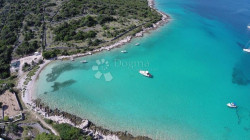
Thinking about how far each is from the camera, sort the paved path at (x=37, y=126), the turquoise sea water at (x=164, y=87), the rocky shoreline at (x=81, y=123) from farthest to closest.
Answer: the turquoise sea water at (x=164, y=87), the rocky shoreline at (x=81, y=123), the paved path at (x=37, y=126)

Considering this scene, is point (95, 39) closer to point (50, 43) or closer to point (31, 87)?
point (50, 43)

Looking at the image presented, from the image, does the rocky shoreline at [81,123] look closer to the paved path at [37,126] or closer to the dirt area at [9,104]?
the paved path at [37,126]

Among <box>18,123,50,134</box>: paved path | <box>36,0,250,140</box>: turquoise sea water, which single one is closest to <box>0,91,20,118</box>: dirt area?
<box>18,123,50,134</box>: paved path

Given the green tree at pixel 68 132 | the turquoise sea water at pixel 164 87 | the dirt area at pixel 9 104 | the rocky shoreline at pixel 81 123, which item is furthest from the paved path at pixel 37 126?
the turquoise sea water at pixel 164 87

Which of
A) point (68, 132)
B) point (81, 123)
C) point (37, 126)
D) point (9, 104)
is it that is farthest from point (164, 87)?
point (9, 104)

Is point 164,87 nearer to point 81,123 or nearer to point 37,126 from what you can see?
point 81,123

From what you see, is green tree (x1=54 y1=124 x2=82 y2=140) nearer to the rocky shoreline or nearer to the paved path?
the rocky shoreline

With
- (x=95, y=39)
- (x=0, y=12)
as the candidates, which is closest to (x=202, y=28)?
(x=95, y=39)
